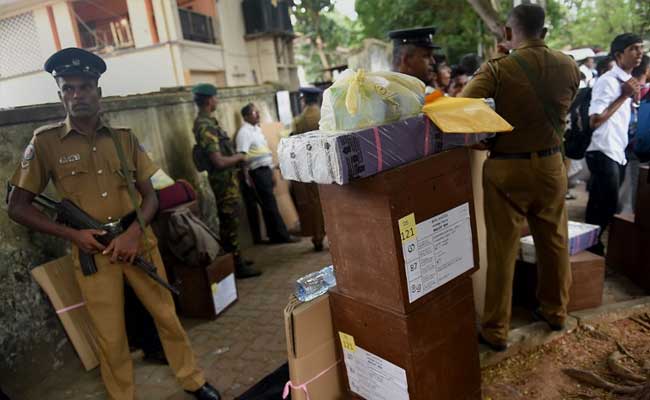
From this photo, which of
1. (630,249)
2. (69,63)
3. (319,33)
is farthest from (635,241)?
(319,33)

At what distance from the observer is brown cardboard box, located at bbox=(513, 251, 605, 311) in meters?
2.92

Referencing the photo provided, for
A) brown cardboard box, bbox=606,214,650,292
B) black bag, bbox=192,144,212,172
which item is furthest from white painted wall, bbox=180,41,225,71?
brown cardboard box, bbox=606,214,650,292

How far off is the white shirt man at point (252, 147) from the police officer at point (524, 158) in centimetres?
332

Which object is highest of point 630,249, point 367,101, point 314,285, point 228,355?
point 367,101

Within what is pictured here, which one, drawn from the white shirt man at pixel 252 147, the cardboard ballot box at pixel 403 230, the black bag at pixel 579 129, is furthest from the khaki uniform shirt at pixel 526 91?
the white shirt man at pixel 252 147

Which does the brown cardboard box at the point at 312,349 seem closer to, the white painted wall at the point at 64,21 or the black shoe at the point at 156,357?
the black shoe at the point at 156,357

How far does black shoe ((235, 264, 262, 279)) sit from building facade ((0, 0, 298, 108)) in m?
2.19

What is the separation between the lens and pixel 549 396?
7.55 feet

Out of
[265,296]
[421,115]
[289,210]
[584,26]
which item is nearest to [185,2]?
[289,210]

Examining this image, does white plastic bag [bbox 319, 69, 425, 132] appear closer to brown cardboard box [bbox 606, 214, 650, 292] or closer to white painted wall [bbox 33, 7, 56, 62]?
white painted wall [bbox 33, 7, 56, 62]

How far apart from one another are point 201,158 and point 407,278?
342 cm

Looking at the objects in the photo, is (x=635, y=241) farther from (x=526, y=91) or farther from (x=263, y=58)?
(x=263, y=58)

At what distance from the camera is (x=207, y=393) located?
2.58 meters

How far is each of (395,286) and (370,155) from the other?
50 cm
